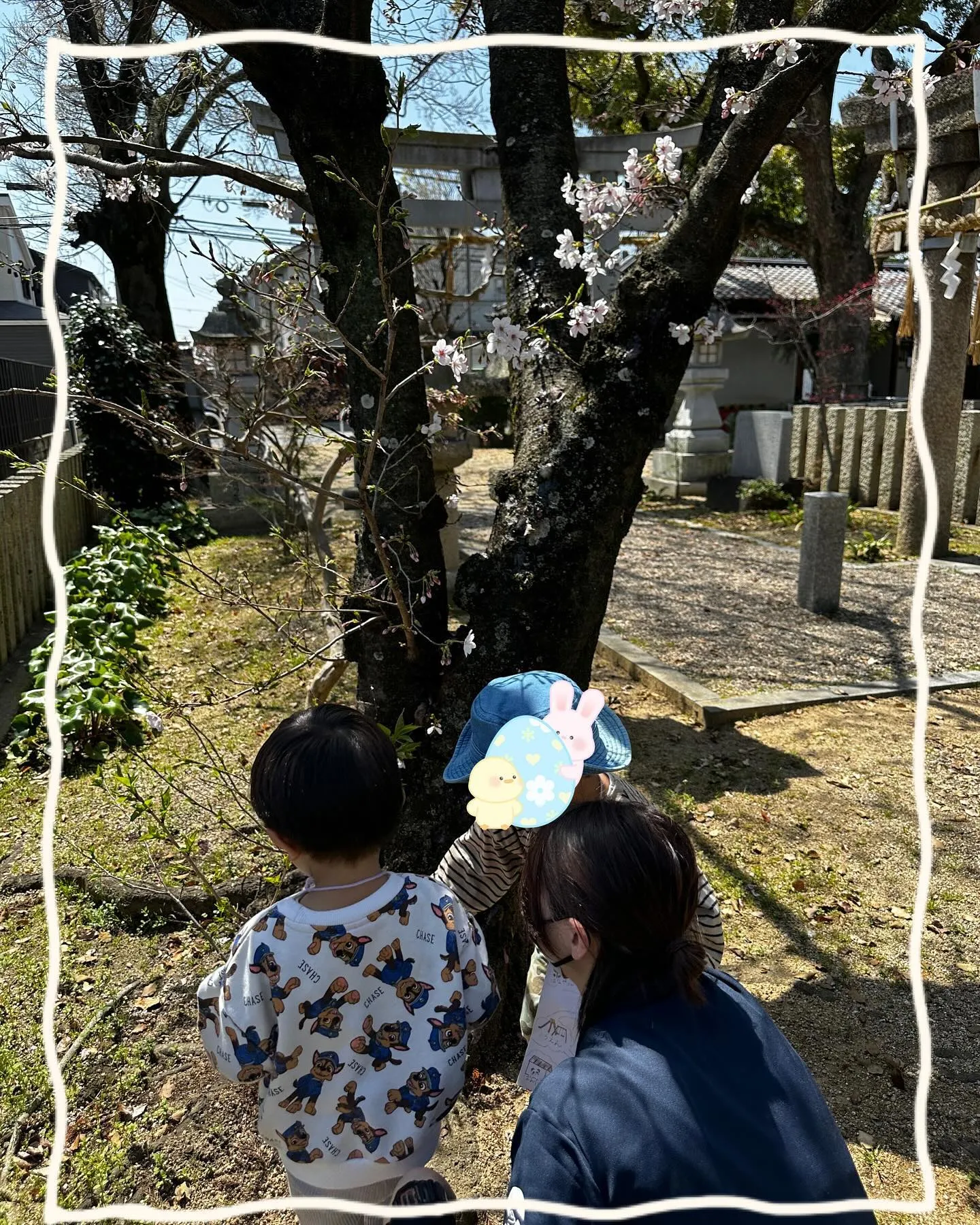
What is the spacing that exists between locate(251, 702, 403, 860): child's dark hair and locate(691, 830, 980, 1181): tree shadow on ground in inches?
62.7

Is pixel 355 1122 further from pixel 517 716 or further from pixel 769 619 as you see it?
pixel 769 619

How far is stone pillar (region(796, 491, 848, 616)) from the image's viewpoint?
6.23 meters

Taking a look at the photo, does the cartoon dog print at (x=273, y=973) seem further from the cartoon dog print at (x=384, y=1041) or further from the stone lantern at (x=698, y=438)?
the stone lantern at (x=698, y=438)

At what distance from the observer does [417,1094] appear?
1474 millimetres

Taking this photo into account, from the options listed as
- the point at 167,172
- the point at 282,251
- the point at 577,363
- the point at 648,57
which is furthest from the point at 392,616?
the point at 648,57

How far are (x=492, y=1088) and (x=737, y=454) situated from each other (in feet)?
34.0

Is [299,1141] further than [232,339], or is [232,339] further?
[232,339]

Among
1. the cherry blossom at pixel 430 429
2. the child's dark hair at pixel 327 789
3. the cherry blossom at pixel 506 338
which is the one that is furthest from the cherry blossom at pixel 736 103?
the child's dark hair at pixel 327 789

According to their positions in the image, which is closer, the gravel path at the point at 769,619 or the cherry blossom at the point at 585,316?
the cherry blossom at the point at 585,316

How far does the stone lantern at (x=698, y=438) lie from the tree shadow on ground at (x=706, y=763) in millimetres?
7266

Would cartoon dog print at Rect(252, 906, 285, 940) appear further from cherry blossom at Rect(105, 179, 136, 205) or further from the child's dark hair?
cherry blossom at Rect(105, 179, 136, 205)

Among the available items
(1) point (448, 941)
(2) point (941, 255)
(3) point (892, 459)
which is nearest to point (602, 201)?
(1) point (448, 941)

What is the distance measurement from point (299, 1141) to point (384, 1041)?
20cm

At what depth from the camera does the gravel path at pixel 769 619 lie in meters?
5.45
